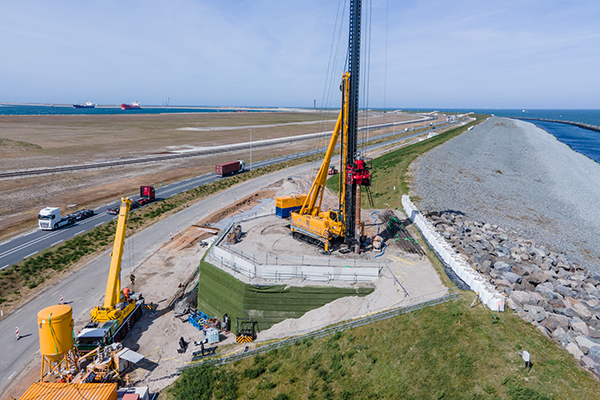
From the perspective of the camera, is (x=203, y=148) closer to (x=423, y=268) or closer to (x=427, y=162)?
(x=427, y=162)

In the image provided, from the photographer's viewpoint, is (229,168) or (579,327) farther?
(229,168)

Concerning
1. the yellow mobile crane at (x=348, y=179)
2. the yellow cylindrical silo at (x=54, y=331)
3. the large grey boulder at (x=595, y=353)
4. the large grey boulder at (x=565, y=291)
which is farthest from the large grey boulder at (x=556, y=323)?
the yellow cylindrical silo at (x=54, y=331)

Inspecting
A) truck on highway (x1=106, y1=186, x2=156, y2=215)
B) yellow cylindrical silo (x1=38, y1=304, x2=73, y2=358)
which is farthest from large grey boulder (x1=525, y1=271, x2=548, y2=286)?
truck on highway (x1=106, y1=186, x2=156, y2=215)

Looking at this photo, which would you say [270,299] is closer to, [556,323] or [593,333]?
[556,323]

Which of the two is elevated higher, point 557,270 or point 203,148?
point 203,148

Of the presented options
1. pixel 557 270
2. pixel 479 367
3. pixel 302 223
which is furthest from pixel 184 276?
pixel 557 270

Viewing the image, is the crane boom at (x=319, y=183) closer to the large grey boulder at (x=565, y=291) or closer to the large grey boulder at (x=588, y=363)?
the large grey boulder at (x=565, y=291)

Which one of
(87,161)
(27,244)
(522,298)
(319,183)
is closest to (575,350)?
(522,298)
